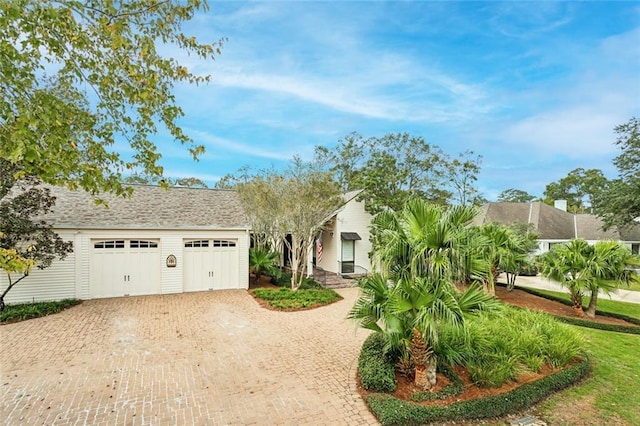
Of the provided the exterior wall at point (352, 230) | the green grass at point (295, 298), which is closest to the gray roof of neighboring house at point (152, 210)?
the green grass at point (295, 298)

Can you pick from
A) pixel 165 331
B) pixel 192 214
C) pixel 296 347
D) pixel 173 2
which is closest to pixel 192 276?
pixel 192 214

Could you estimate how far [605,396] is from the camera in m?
6.43

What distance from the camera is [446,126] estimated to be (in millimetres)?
22359

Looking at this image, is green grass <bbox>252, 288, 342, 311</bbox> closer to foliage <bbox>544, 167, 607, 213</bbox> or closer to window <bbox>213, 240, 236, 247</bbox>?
window <bbox>213, 240, 236, 247</bbox>

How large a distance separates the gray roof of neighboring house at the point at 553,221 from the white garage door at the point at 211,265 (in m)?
23.6

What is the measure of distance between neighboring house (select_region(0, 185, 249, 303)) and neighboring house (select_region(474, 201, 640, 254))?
78.7 ft

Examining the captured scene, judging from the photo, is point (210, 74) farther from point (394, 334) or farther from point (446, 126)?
point (446, 126)

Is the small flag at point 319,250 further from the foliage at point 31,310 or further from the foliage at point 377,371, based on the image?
the foliage at point 377,371

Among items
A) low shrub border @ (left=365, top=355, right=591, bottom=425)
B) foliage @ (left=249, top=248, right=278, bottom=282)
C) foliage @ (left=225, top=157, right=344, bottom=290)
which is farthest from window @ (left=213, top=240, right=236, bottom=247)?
low shrub border @ (left=365, top=355, right=591, bottom=425)

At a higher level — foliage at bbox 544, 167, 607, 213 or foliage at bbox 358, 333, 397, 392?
foliage at bbox 544, 167, 607, 213

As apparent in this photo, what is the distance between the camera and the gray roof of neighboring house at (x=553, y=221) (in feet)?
99.8

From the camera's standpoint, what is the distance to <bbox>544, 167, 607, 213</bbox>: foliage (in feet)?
171

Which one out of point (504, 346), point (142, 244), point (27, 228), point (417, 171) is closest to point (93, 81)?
point (504, 346)

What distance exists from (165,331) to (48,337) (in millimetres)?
3127
